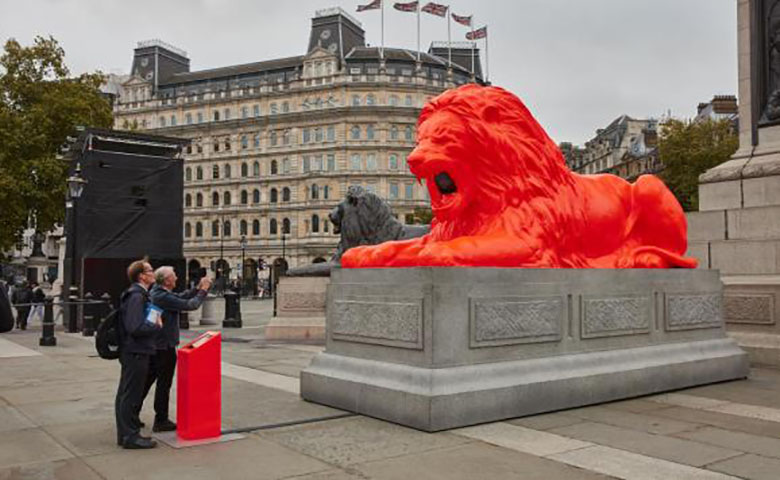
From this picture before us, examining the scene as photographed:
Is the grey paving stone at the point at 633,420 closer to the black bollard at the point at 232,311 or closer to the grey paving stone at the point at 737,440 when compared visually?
the grey paving stone at the point at 737,440

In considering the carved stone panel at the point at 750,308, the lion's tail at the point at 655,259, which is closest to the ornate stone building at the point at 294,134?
the carved stone panel at the point at 750,308

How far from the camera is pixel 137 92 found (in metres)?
89.1

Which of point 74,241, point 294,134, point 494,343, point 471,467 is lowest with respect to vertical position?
point 471,467

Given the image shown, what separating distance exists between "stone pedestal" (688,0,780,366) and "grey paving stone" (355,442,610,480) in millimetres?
6491

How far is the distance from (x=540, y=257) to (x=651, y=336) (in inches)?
74.1

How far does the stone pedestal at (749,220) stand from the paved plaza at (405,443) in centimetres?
219

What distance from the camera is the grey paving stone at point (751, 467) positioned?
14.2 ft

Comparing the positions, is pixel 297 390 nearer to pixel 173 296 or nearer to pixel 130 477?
pixel 173 296

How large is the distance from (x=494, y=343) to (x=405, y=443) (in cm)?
139

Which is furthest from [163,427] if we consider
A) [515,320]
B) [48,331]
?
[48,331]

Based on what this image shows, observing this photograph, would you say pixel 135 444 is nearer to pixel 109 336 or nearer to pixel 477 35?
pixel 109 336

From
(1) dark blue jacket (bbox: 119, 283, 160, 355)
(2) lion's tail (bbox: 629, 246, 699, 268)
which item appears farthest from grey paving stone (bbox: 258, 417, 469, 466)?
(2) lion's tail (bbox: 629, 246, 699, 268)

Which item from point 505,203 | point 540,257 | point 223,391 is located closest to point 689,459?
point 540,257

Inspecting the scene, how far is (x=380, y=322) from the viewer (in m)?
6.42
